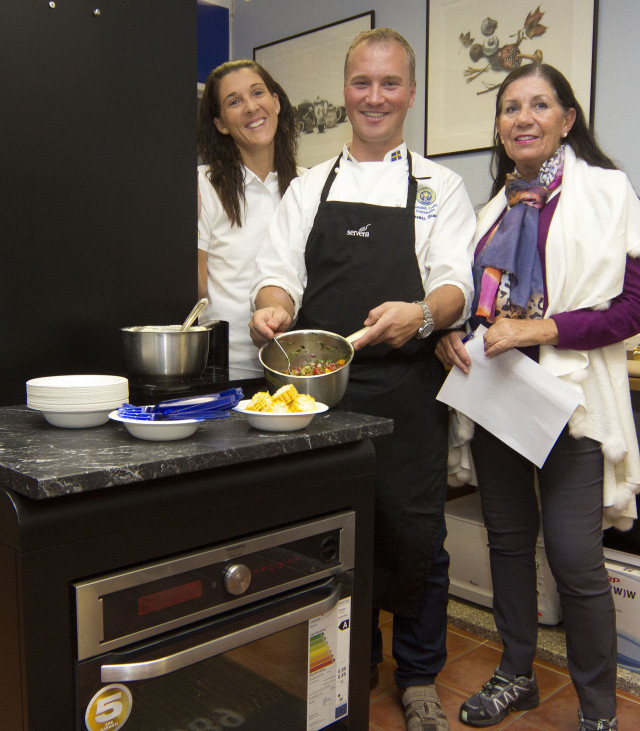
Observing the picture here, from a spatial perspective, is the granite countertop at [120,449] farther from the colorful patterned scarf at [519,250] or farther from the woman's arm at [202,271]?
the woman's arm at [202,271]

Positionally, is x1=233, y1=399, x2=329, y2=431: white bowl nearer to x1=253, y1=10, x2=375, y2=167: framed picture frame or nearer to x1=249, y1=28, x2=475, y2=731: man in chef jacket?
x1=249, y1=28, x2=475, y2=731: man in chef jacket

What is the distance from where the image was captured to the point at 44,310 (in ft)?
4.76

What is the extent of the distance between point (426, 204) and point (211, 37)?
→ 260 cm

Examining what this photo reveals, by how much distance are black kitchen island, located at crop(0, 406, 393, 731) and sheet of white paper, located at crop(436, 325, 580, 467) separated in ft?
1.52

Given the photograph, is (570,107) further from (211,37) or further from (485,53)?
(211,37)

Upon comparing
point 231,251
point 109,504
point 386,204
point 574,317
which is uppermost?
point 386,204

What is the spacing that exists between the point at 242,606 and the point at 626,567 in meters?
1.40

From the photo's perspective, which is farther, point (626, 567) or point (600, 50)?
Answer: point (600, 50)

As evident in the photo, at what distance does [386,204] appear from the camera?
176cm

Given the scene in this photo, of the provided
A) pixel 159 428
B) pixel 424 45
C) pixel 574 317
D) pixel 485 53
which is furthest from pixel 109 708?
pixel 424 45

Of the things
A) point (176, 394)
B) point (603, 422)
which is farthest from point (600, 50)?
point (176, 394)

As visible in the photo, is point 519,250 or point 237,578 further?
point 519,250

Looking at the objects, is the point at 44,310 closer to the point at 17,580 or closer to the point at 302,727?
the point at 17,580

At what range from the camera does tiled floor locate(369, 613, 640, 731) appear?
1868 millimetres
